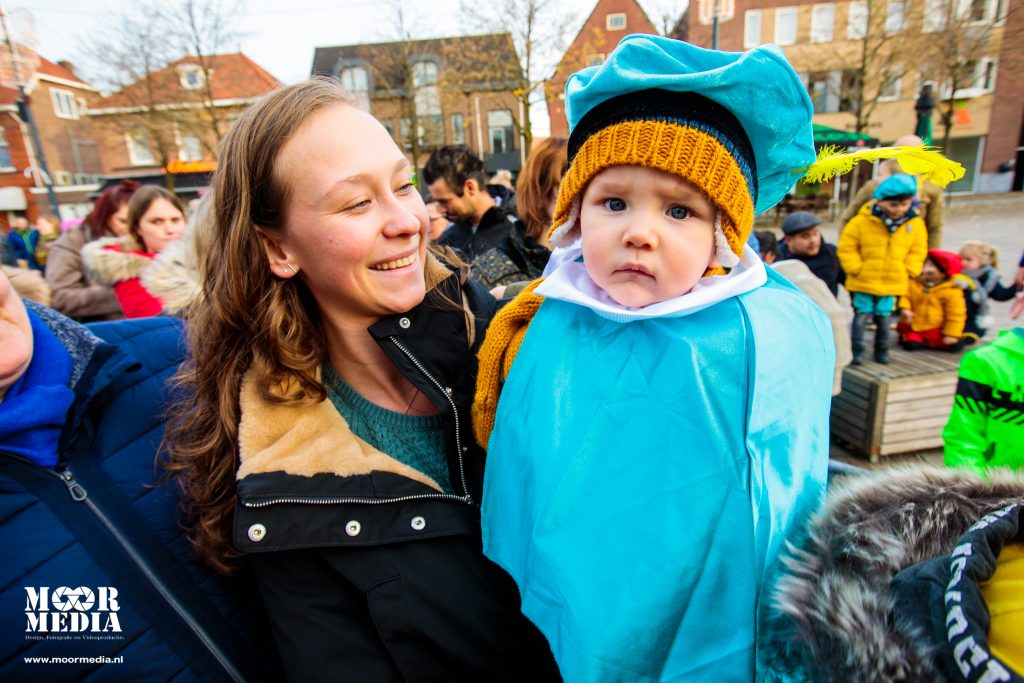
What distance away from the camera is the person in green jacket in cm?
203

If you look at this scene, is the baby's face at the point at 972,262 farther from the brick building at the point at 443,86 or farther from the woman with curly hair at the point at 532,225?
the brick building at the point at 443,86

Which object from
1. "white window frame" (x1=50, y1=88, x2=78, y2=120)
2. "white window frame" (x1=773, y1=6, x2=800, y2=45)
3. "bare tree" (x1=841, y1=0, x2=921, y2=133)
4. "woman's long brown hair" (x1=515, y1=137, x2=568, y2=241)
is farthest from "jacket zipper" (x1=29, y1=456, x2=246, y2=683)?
"white window frame" (x1=50, y1=88, x2=78, y2=120)

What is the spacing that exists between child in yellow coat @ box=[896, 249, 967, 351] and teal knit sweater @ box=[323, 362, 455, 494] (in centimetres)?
518

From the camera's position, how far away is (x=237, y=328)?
4.90 feet

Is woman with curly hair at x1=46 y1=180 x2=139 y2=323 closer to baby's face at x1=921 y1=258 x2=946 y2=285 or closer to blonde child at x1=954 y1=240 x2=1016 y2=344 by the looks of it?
baby's face at x1=921 y1=258 x2=946 y2=285

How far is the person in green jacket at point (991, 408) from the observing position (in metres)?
2.03

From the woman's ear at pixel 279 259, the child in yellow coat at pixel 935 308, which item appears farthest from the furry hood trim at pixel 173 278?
the child in yellow coat at pixel 935 308

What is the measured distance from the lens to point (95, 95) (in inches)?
1280

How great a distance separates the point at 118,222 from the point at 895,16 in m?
23.7

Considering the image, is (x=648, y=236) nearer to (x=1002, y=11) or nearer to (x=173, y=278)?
(x=173, y=278)

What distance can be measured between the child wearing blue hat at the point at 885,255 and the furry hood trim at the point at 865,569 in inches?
179

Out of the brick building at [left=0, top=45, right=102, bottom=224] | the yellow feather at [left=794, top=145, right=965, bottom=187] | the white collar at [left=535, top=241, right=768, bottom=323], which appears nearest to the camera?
the white collar at [left=535, top=241, right=768, bottom=323]

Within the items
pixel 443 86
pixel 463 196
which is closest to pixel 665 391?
pixel 463 196

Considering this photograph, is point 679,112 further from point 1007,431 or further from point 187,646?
point 1007,431
